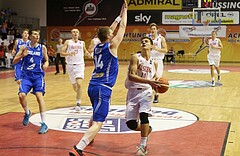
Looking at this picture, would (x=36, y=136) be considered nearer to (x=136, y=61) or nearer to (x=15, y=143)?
(x=15, y=143)

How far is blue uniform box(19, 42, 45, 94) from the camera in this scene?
679 centimetres

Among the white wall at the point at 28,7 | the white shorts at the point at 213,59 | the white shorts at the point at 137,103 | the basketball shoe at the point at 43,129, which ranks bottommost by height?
the basketball shoe at the point at 43,129

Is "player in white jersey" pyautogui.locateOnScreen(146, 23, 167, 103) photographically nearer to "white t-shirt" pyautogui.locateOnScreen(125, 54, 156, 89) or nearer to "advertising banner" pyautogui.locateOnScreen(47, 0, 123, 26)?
"white t-shirt" pyautogui.locateOnScreen(125, 54, 156, 89)

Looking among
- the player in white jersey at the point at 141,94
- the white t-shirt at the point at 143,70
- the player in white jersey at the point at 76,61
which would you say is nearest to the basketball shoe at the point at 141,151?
the player in white jersey at the point at 141,94

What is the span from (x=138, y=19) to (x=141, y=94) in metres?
26.2

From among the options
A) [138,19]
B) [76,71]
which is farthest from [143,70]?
[138,19]

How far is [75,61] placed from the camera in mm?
9289

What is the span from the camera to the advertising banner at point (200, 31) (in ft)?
96.4

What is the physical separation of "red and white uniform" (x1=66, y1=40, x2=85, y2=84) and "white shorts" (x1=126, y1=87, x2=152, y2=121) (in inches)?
148

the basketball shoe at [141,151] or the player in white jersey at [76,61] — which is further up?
the player in white jersey at [76,61]

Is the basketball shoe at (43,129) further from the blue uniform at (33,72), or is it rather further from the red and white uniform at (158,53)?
the red and white uniform at (158,53)

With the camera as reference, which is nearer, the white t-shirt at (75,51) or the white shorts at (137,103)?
the white shorts at (137,103)

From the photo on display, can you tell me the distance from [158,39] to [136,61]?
15.1 feet

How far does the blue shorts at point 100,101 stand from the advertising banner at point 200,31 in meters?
25.4
